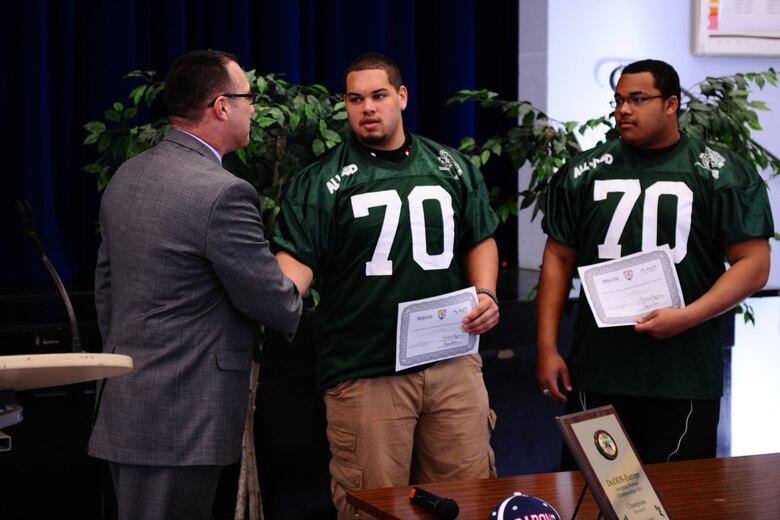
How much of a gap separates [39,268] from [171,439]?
201 cm

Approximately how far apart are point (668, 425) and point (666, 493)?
0.75 meters

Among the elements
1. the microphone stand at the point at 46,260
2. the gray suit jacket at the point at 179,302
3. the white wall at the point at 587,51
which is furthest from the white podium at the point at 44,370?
the white wall at the point at 587,51

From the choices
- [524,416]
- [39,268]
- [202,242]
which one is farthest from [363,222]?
[39,268]

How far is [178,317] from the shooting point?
196 cm

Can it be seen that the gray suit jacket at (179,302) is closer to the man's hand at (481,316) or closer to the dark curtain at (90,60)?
the man's hand at (481,316)

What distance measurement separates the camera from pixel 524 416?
3645mm

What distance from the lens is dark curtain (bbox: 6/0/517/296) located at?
3678 millimetres

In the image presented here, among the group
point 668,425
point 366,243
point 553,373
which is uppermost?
point 366,243

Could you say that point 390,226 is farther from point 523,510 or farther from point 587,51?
point 587,51

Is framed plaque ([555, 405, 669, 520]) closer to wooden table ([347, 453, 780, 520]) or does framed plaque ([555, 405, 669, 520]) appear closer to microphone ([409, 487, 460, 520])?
wooden table ([347, 453, 780, 520])

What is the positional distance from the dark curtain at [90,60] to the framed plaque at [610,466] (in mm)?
2618

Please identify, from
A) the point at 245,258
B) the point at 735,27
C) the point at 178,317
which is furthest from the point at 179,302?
the point at 735,27

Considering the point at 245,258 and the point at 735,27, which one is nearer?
the point at 245,258

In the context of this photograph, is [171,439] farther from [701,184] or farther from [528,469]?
[528,469]
